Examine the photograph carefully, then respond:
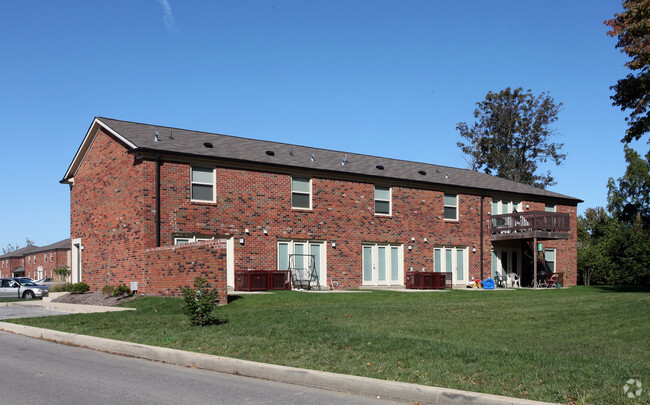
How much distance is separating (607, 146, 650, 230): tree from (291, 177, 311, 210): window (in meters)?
44.1

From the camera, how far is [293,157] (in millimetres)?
28938

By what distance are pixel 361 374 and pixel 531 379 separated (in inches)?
92.2

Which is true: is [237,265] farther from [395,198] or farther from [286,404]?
[286,404]

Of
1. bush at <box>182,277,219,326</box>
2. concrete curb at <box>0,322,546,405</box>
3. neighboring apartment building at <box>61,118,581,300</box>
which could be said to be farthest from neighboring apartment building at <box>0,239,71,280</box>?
concrete curb at <box>0,322,546,405</box>

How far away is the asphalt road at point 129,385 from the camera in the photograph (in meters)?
7.84

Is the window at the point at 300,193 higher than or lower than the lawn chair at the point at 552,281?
higher

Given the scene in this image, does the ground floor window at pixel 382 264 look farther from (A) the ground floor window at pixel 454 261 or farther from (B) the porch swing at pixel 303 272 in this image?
(B) the porch swing at pixel 303 272

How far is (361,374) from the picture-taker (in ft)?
29.4

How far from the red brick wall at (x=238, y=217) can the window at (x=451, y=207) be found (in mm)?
387

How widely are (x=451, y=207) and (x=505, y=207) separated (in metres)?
4.39

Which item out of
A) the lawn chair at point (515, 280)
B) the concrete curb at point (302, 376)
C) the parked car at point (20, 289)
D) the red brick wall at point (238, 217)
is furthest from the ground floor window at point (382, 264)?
the parked car at point (20, 289)

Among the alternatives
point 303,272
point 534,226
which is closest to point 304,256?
point 303,272

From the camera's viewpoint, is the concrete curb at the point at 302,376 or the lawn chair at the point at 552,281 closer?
the concrete curb at the point at 302,376

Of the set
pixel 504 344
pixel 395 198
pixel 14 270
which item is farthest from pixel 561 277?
pixel 14 270
